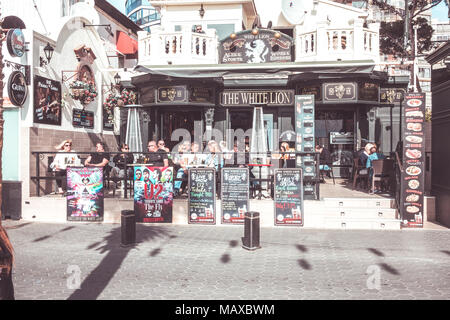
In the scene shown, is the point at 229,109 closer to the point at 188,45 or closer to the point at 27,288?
the point at 188,45

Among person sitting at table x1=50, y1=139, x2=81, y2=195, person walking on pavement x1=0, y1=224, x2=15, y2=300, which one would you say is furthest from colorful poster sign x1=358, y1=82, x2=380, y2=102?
person walking on pavement x1=0, y1=224, x2=15, y2=300

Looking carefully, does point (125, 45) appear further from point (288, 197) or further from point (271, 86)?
point (288, 197)

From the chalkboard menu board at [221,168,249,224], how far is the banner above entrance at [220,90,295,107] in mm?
5792

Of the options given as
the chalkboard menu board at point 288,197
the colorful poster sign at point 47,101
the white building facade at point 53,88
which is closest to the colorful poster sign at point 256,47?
the white building facade at point 53,88

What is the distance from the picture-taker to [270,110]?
1531 cm

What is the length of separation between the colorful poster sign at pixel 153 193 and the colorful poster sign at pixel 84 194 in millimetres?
1043

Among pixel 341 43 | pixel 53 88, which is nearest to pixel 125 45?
pixel 53 88

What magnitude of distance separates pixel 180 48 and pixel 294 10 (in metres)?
6.44

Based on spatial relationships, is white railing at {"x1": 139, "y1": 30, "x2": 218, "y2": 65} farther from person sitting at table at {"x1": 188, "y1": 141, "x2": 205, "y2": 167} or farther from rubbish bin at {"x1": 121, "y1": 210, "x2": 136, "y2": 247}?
rubbish bin at {"x1": 121, "y1": 210, "x2": 136, "y2": 247}

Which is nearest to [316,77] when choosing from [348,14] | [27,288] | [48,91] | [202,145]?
[202,145]

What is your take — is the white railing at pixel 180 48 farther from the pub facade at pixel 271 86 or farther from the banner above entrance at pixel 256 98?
the banner above entrance at pixel 256 98

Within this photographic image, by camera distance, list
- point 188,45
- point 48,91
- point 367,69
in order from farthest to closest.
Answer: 1. point 188,45
2. point 367,69
3. point 48,91

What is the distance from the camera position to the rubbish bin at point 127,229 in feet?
25.6

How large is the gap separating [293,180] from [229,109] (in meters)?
6.45
